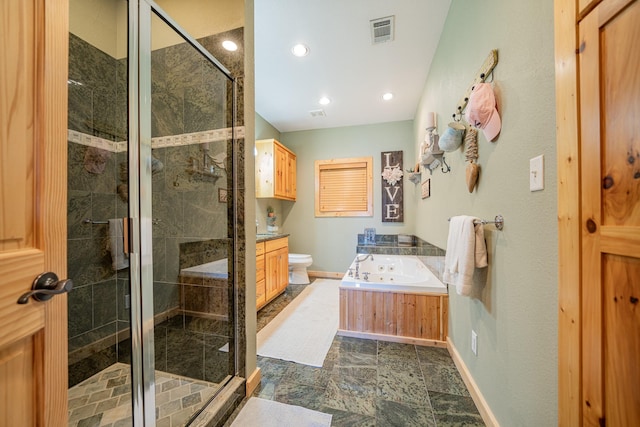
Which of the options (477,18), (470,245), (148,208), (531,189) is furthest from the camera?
(477,18)

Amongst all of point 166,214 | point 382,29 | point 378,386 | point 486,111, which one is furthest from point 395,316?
point 382,29

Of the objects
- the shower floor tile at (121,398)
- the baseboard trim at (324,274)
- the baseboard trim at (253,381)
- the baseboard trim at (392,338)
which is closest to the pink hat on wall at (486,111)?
the baseboard trim at (392,338)

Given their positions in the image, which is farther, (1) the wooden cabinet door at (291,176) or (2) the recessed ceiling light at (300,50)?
(1) the wooden cabinet door at (291,176)

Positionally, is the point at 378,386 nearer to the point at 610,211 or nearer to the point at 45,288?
the point at 610,211

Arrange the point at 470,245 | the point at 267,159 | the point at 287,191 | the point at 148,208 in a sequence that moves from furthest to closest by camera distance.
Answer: the point at 287,191 < the point at 267,159 < the point at 470,245 < the point at 148,208

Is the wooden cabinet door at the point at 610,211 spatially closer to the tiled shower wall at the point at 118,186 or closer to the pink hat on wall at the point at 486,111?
the pink hat on wall at the point at 486,111

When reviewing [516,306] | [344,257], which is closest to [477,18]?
[516,306]

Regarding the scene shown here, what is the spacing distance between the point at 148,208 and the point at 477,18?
83.9 inches

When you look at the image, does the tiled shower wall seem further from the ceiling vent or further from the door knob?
the ceiling vent

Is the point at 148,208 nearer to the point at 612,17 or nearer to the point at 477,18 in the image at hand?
the point at 612,17

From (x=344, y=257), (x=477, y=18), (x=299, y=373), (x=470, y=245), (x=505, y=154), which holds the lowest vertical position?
(x=299, y=373)

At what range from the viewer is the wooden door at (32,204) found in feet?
1.59

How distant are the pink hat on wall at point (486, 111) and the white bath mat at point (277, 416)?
1.76 metres

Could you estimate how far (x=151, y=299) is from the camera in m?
1.11
